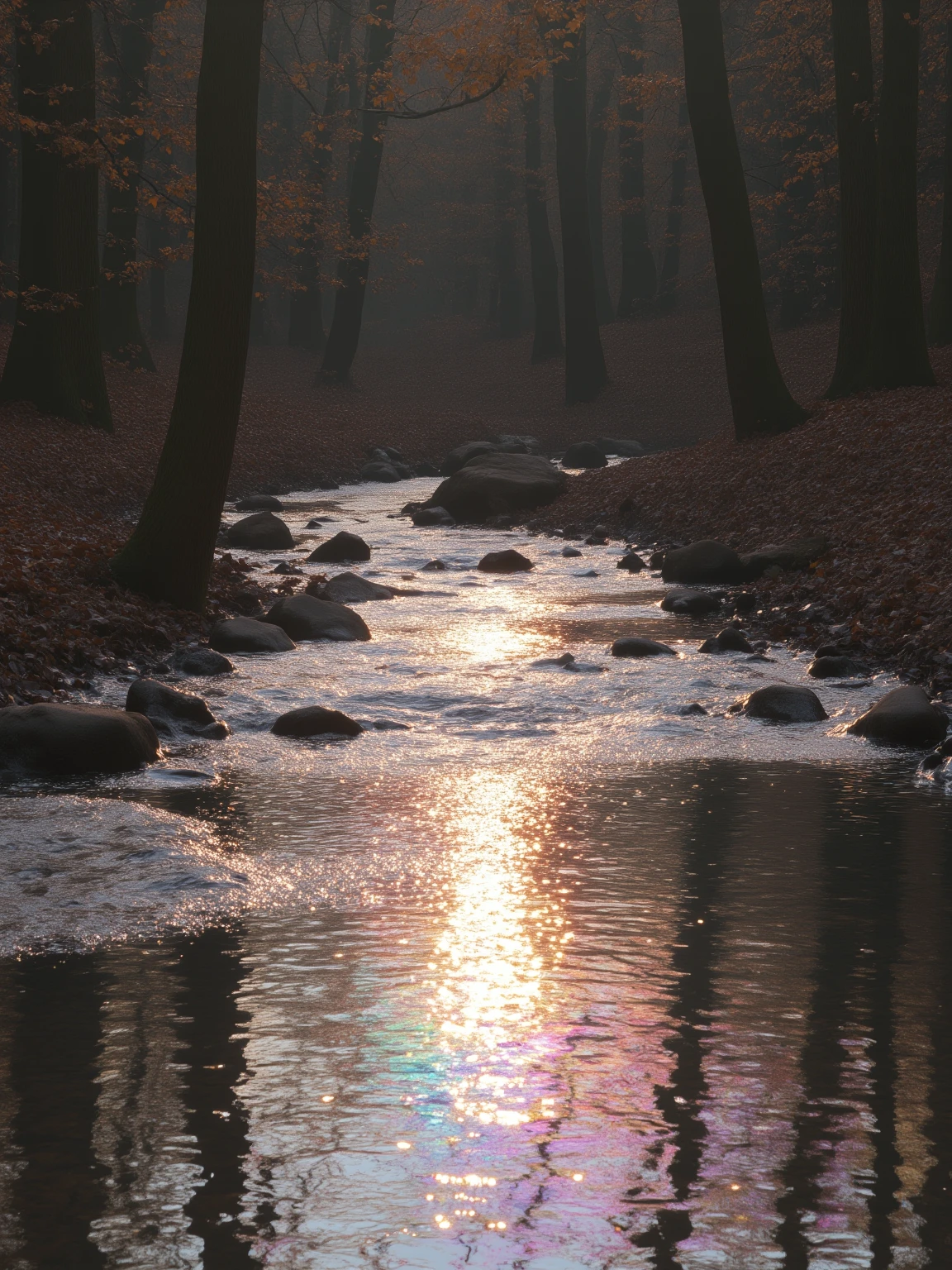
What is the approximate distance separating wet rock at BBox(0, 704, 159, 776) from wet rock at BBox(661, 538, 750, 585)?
23.7 ft

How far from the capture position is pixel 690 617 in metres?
10.8

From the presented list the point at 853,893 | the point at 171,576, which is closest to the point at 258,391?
the point at 171,576

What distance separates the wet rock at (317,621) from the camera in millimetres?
9688

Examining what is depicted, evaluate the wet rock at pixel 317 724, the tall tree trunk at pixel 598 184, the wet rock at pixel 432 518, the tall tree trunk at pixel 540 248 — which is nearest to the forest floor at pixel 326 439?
the tall tree trunk at pixel 540 248

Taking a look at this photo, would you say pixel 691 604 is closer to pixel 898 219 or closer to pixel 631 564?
pixel 631 564

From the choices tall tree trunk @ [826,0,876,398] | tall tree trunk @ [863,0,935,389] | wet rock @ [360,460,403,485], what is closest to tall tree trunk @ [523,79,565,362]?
wet rock @ [360,460,403,485]

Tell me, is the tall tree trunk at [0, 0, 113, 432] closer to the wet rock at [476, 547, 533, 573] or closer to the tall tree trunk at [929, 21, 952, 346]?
the wet rock at [476, 547, 533, 573]

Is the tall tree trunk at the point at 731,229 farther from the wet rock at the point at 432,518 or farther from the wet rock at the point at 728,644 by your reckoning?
the wet rock at the point at 728,644

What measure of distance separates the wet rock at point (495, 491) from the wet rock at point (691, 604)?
26.7ft

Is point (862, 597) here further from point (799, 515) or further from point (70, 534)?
point (70, 534)

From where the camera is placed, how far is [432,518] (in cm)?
1872

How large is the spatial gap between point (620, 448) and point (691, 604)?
17134 millimetres

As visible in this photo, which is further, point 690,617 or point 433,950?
point 690,617

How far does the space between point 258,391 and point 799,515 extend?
815 inches
